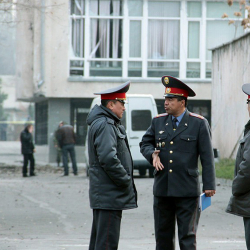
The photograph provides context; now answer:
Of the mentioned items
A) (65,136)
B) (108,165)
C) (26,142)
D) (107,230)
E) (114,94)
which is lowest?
(26,142)

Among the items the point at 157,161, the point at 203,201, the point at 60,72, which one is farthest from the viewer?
the point at 60,72

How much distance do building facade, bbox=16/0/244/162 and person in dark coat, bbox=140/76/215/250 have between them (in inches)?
863

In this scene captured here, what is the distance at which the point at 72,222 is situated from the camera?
10.3m

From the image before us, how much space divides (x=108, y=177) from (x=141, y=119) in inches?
535

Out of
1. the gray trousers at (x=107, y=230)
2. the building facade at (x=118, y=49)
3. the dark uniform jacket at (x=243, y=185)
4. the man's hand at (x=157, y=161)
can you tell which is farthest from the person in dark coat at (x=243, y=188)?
the building facade at (x=118, y=49)

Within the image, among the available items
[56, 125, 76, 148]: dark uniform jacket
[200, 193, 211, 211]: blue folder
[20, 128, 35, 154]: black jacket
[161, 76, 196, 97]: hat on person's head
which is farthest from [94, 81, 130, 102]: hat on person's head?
[56, 125, 76, 148]: dark uniform jacket

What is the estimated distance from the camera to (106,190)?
571 cm

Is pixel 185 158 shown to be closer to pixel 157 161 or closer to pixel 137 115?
pixel 157 161

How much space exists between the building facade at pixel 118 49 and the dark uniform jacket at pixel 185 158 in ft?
72.0

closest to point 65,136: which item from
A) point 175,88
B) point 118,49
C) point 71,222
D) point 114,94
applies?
point 118,49

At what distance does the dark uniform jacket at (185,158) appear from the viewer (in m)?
6.08

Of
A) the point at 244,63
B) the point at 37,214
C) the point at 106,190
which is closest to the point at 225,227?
the point at 37,214

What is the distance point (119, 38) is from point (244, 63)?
10.1 m

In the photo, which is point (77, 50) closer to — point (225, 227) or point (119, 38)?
point (119, 38)
